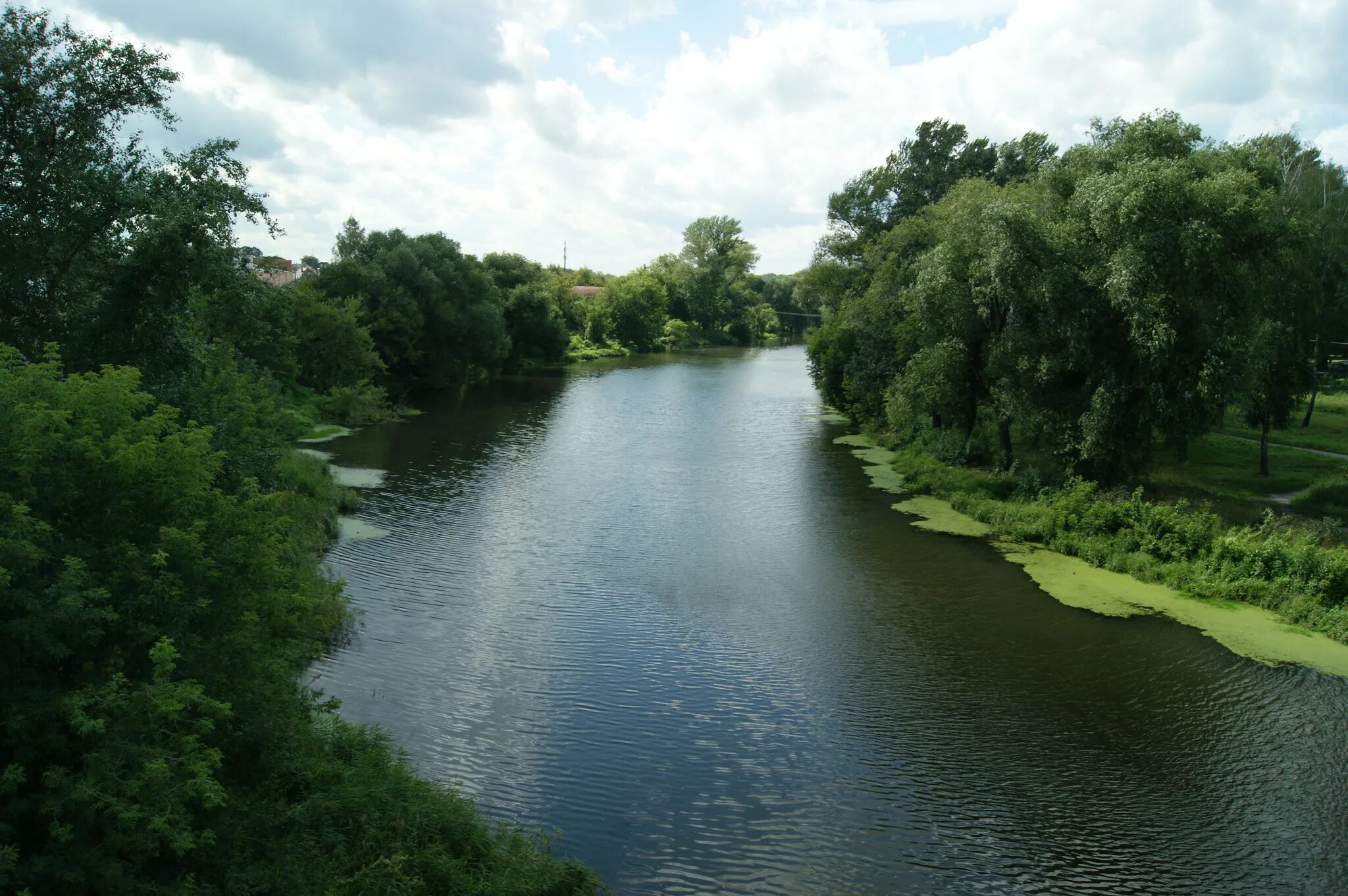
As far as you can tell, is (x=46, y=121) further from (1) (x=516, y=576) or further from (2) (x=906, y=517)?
(2) (x=906, y=517)

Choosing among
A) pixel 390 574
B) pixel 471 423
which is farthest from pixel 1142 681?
pixel 471 423

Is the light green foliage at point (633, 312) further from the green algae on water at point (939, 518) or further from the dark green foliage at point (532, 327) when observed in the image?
the green algae on water at point (939, 518)

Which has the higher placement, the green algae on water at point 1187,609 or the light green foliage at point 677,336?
the light green foliage at point 677,336

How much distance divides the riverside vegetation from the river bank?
57 millimetres

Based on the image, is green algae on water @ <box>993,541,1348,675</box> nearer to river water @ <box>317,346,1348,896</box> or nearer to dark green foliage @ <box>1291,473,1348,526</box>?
river water @ <box>317,346,1348,896</box>

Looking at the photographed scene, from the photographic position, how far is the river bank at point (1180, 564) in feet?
59.0

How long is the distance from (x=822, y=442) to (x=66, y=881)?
3631 centimetres

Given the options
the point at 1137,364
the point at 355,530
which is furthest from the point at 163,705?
the point at 1137,364

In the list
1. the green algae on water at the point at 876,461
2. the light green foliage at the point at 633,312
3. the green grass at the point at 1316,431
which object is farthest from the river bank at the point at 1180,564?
the light green foliage at the point at 633,312

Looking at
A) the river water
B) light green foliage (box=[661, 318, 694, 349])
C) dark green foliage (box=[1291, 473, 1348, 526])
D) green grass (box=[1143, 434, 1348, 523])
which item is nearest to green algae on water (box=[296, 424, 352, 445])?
the river water

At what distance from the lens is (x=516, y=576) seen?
20.8 metres

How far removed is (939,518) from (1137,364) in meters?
6.87

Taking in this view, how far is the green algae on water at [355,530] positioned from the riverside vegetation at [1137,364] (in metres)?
17.0

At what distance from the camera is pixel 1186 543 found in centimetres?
2155
